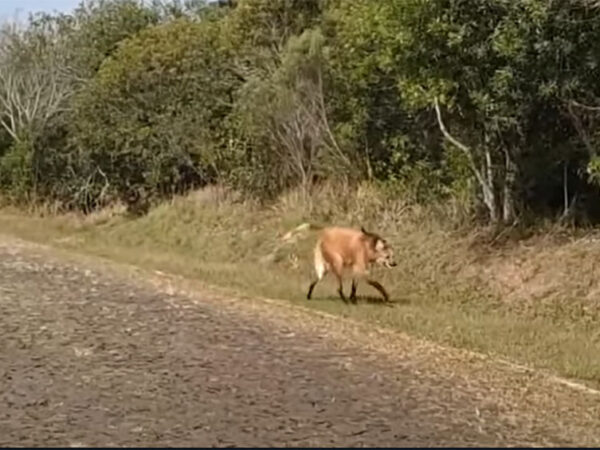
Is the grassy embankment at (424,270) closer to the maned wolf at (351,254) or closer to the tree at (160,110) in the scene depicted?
the maned wolf at (351,254)

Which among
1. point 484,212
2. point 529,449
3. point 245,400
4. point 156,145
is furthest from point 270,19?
point 529,449

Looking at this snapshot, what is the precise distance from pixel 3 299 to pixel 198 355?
5909 millimetres

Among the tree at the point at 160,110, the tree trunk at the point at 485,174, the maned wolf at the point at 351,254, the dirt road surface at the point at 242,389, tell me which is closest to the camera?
the dirt road surface at the point at 242,389

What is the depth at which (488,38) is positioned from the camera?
16078 millimetres

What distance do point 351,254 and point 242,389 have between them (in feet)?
22.1

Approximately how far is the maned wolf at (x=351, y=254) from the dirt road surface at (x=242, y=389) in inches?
57.6

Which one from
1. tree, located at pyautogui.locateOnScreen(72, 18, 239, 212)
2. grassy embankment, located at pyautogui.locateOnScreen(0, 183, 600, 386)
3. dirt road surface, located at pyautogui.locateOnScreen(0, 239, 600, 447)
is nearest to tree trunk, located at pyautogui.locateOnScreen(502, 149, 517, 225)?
grassy embankment, located at pyautogui.locateOnScreen(0, 183, 600, 386)

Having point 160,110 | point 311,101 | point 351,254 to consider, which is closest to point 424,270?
point 351,254

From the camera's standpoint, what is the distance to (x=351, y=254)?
16.6 metres

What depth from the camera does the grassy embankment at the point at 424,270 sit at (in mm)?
13555

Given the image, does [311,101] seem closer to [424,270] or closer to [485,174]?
[485,174]

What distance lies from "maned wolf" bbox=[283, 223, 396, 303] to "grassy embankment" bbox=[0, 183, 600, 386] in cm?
41

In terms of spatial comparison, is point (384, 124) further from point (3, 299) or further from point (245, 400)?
point (245, 400)

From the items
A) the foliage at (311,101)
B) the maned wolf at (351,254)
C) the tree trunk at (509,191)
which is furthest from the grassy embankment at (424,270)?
the foliage at (311,101)
